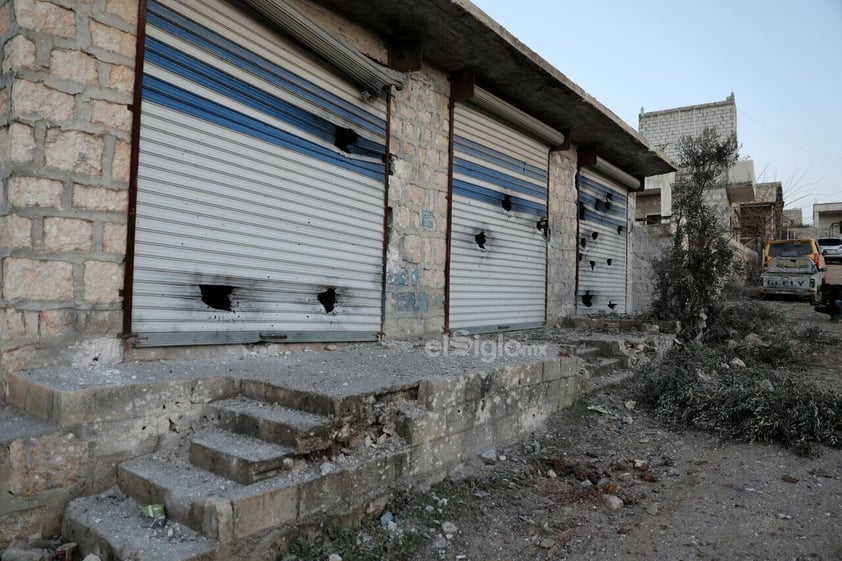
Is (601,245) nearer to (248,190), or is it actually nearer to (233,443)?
(248,190)

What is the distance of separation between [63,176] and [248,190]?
134 cm

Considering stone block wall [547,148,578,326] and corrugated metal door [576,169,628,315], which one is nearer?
stone block wall [547,148,578,326]

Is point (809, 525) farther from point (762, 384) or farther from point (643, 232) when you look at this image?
point (643, 232)

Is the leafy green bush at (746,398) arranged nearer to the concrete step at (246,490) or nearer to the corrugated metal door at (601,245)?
the corrugated metal door at (601,245)

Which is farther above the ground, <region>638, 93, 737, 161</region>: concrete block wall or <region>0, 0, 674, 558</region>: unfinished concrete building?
<region>638, 93, 737, 161</region>: concrete block wall

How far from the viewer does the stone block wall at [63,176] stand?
9.82 feet

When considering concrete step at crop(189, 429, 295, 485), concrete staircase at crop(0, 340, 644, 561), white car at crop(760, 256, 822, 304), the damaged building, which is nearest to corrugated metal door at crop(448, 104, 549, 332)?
the damaged building

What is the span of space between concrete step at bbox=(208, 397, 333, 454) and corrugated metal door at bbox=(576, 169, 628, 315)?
701cm

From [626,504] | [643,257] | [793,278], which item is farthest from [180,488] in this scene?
[793,278]

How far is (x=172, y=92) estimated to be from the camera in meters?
3.72

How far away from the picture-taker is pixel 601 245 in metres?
9.98

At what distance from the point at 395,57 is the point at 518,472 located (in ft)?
14.1

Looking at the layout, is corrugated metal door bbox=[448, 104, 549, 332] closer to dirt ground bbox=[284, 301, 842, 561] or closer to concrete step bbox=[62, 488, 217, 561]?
dirt ground bbox=[284, 301, 842, 561]

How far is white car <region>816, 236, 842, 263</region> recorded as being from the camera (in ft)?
81.3
